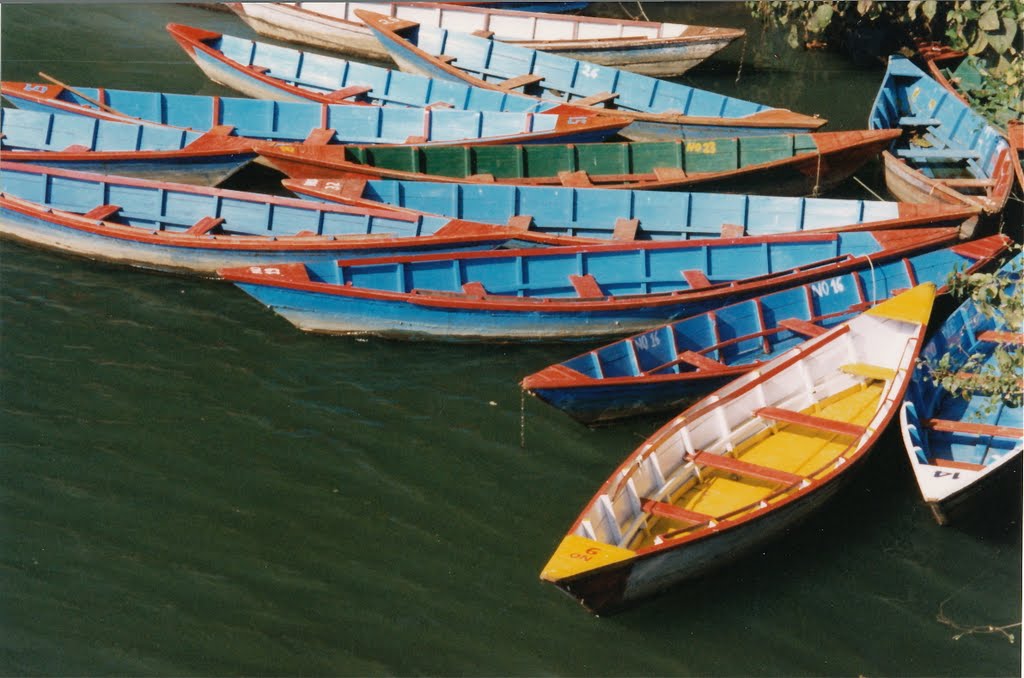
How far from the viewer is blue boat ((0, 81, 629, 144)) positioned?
715 inches

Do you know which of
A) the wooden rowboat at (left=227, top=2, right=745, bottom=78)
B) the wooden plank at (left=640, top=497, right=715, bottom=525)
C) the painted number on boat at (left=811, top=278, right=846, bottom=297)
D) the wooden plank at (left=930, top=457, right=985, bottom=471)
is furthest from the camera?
the wooden rowboat at (left=227, top=2, right=745, bottom=78)

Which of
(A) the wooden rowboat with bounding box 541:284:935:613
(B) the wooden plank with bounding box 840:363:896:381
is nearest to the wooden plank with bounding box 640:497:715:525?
(A) the wooden rowboat with bounding box 541:284:935:613

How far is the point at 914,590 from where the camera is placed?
11.4m

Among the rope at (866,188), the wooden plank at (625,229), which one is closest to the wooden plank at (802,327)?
the wooden plank at (625,229)

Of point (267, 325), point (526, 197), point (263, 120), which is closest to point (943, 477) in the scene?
point (526, 197)

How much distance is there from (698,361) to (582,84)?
9.78 m

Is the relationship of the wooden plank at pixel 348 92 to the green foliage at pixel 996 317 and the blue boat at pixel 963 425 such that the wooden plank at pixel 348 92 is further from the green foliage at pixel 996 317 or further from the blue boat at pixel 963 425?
the green foliage at pixel 996 317

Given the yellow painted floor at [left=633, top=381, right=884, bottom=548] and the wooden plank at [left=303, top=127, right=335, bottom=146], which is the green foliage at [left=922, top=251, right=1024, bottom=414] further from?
the wooden plank at [left=303, top=127, right=335, bottom=146]

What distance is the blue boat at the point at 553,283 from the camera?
568 inches

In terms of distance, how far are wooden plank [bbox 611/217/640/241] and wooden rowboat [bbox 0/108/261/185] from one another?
20.0 ft

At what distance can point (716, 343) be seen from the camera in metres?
14.0

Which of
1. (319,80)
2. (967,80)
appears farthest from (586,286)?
(967,80)

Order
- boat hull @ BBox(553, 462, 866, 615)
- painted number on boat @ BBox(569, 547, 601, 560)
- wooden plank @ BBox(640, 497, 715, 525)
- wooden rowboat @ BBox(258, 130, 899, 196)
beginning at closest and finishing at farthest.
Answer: painted number on boat @ BBox(569, 547, 601, 560)
boat hull @ BBox(553, 462, 866, 615)
wooden plank @ BBox(640, 497, 715, 525)
wooden rowboat @ BBox(258, 130, 899, 196)

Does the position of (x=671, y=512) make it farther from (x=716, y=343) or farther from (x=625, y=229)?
(x=625, y=229)
